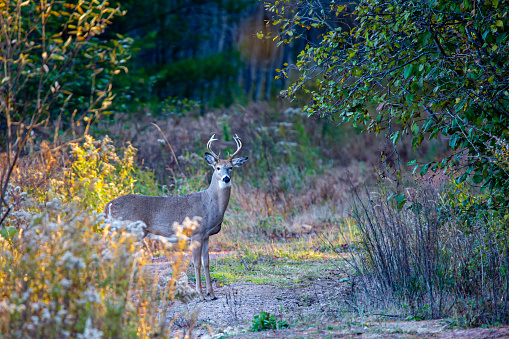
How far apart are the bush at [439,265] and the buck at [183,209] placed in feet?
7.58

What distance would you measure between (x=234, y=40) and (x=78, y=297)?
2146cm

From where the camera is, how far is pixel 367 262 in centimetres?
634

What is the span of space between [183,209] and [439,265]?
367 cm

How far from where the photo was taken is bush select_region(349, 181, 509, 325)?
489cm

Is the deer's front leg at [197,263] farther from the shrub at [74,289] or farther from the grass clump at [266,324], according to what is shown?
the shrub at [74,289]

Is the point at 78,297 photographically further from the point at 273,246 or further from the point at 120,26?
the point at 120,26

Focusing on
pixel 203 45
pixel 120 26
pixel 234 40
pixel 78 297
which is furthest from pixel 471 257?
pixel 203 45

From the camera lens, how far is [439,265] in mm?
5391

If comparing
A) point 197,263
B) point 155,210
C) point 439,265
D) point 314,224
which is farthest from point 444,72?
point 314,224

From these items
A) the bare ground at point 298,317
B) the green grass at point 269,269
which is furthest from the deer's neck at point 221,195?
the bare ground at point 298,317

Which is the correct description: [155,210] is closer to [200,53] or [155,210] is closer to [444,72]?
[444,72]

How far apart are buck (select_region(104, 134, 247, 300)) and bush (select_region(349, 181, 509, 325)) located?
2310mm

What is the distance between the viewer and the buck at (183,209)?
7328 millimetres

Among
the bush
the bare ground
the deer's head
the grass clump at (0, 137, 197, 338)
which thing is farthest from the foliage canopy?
the grass clump at (0, 137, 197, 338)
